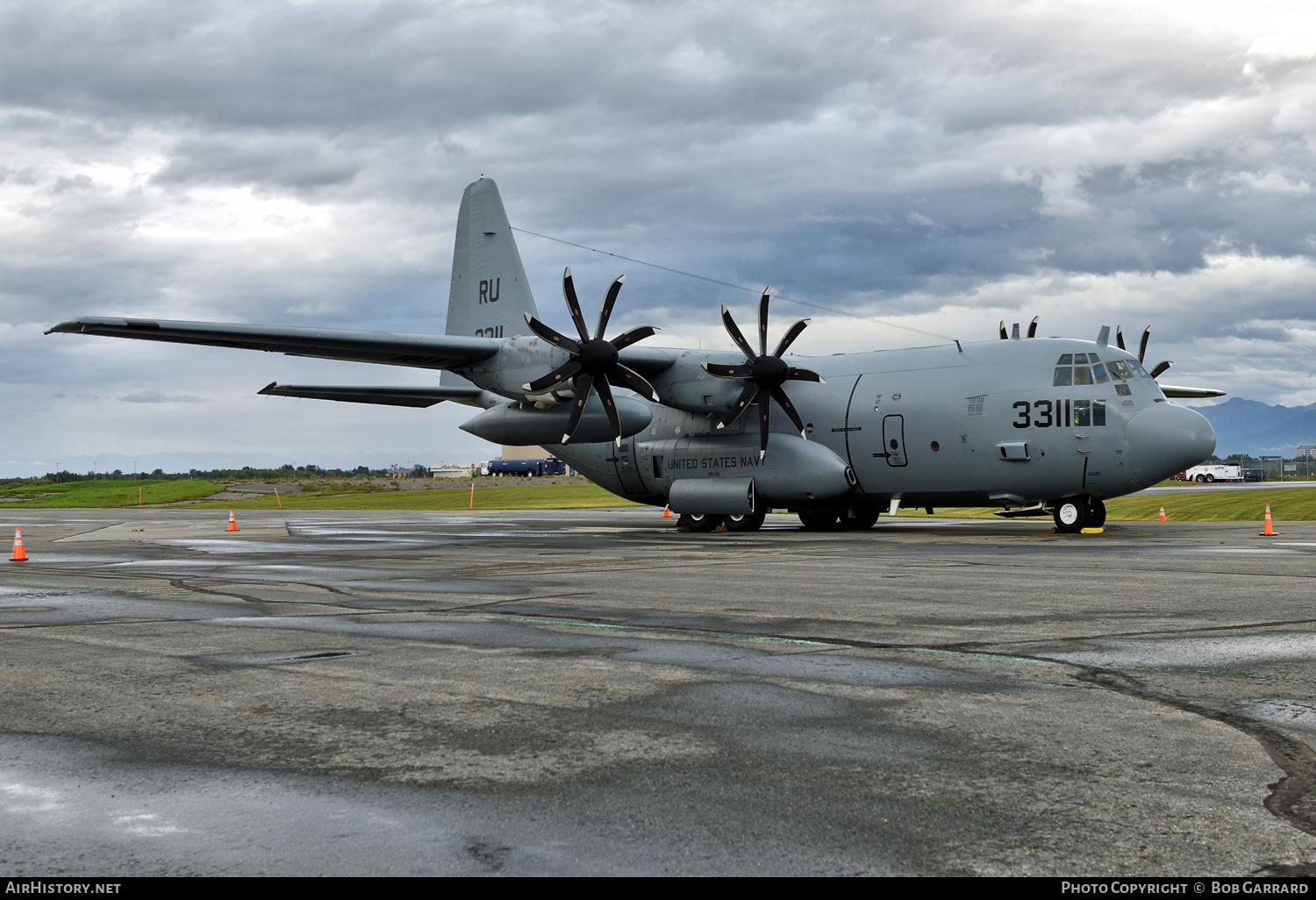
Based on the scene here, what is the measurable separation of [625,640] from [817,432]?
1960cm

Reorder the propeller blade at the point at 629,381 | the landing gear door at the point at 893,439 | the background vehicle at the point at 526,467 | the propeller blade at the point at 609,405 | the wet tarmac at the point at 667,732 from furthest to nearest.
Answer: the background vehicle at the point at 526,467 → the propeller blade at the point at 629,381 → the propeller blade at the point at 609,405 → the landing gear door at the point at 893,439 → the wet tarmac at the point at 667,732

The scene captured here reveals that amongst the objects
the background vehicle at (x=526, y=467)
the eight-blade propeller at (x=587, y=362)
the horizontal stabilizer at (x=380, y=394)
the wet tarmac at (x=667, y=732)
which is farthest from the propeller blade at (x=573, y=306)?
the background vehicle at (x=526, y=467)

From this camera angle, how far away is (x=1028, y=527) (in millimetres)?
28734

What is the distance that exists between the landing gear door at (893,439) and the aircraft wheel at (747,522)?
430 centimetres

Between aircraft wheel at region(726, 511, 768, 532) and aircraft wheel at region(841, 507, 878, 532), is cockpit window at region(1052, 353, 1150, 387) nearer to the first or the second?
aircraft wheel at region(841, 507, 878, 532)

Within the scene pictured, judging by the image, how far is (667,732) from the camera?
511 cm

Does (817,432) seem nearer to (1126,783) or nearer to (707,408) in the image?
(707,408)

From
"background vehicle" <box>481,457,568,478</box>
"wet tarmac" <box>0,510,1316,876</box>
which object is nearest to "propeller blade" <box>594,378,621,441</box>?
"wet tarmac" <box>0,510,1316,876</box>

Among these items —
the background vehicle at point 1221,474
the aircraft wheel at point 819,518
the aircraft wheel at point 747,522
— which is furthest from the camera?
the background vehicle at point 1221,474

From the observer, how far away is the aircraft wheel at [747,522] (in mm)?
28812

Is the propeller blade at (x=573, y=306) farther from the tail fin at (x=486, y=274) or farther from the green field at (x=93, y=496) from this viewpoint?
the green field at (x=93, y=496)

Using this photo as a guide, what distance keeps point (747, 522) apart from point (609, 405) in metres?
5.67

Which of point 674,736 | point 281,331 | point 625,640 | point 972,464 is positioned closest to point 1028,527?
point 972,464

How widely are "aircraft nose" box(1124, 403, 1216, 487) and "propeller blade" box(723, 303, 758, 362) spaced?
31.1 ft
